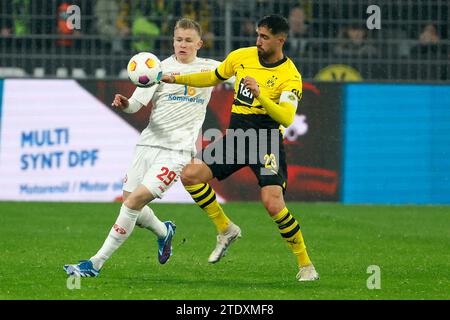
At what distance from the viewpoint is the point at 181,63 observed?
978cm

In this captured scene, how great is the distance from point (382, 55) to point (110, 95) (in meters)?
3.81

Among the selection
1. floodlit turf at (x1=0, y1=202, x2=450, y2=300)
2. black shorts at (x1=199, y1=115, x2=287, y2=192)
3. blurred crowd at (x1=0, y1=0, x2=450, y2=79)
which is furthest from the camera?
blurred crowd at (x1=0, y1=0, x2=450, y2=79)

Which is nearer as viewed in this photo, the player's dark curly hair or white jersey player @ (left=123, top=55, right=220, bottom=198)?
the player's dark curly hair

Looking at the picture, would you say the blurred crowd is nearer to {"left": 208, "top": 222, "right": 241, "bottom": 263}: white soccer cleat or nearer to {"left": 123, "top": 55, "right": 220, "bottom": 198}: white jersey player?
{"left": 123, "top": 55, "right": 220, "bottom": 198}: white jersey player

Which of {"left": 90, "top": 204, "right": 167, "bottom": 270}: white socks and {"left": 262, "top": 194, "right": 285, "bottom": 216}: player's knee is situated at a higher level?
{"left": 262, "top": 194, "right": 285, "bottom": 216}: player's knee

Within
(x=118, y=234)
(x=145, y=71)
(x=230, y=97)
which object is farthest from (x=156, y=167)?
(x=230, y=97)

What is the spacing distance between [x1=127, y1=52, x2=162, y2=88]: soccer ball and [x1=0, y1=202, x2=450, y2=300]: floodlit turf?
1.50m

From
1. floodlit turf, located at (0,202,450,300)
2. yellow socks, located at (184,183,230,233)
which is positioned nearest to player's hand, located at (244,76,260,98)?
floodlit turf, located at (0,202,450,300)

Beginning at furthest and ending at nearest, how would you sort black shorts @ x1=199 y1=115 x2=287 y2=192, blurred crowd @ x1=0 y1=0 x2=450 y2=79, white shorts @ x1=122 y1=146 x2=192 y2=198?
blurred crowd @ x1=0 y1=0 x2=450 y2=79, white shorts @ x1=122 y1=146 x2=192 y2=198, black shorts @ x1=199 y1=115 x2=287 y2=192

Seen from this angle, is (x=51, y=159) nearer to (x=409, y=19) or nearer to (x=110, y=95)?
(x=110, y=95)

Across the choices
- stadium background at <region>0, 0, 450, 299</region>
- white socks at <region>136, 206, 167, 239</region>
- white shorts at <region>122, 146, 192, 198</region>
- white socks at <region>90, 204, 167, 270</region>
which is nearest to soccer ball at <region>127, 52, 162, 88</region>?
white shorts at <region>122, 146, 192, 198</region>

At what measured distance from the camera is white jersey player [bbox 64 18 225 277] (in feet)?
30.2

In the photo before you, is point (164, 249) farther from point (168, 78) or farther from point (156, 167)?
point (168, 78)

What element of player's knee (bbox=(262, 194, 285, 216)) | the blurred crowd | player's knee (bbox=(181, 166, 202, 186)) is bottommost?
player's knee (bbox=(262, 194, 285, 216))
